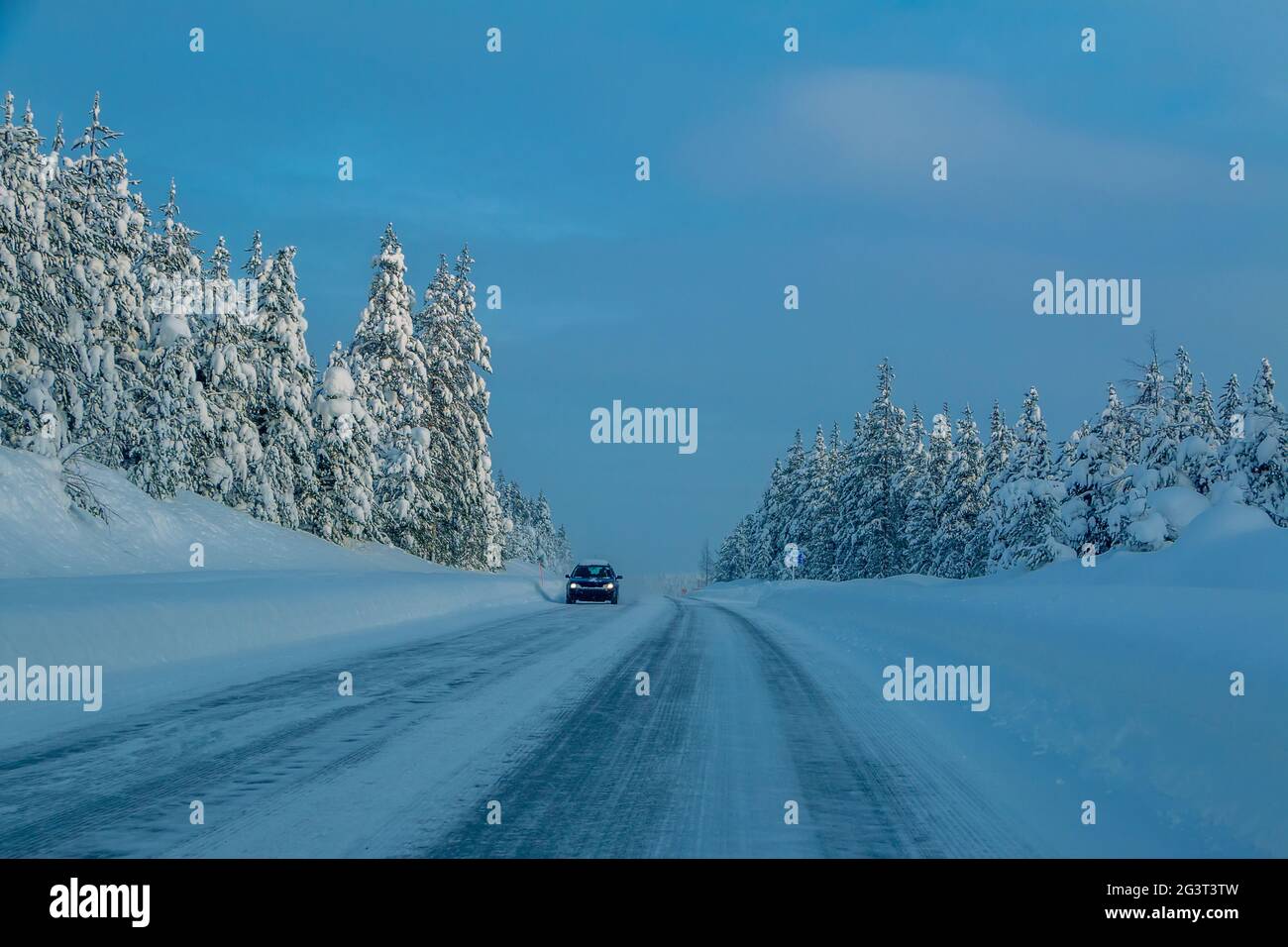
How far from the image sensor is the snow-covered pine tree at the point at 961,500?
222 ft

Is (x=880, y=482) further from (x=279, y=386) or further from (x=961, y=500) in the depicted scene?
(x=279, y=386)

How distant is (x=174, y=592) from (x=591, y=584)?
923 inches

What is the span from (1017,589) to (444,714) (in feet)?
36.8

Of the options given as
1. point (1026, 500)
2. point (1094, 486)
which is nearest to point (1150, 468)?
point (1094, 486)

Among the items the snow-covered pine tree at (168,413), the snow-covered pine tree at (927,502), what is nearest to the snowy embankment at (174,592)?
the snow-covered pine tree at (168,413)

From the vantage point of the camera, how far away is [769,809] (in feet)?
20.2

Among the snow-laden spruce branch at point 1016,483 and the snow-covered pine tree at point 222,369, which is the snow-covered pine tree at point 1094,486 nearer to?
the snow-laden spruce branch at point 1016,483

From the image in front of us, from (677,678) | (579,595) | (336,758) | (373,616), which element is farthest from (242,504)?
(336,758)

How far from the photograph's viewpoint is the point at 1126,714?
24.3 ft

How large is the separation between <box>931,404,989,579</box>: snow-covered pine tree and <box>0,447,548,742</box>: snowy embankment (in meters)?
35.5

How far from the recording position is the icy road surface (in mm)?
5340

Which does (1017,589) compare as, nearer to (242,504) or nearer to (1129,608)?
(1129,608)

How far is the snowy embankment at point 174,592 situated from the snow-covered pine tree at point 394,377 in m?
5.74

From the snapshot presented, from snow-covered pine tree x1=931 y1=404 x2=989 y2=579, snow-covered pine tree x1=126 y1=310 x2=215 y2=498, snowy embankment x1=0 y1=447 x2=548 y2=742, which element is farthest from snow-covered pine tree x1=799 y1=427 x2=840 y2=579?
snow-covered pine tree x1=126 y1=310 x2=215 y2=498
